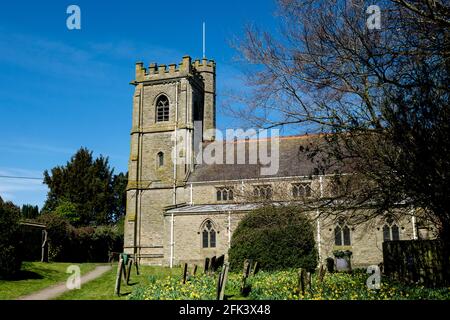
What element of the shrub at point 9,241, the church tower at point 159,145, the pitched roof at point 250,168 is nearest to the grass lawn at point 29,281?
the shrub at point 9,241

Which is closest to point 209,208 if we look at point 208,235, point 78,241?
point 208,235

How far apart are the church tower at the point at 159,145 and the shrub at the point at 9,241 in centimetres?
1496

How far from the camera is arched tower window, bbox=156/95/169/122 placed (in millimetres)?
35375

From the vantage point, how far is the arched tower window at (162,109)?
35375 millimetres

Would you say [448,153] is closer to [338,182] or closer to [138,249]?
[338,182]

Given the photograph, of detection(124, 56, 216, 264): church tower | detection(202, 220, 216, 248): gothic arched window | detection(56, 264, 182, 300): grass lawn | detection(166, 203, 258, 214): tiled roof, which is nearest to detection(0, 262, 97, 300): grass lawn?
detection(56, 264, 182, 300): grass lawn

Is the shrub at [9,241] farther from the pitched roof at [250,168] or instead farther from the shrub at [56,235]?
the pitched roof at [250,168]

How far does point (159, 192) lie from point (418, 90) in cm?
2724

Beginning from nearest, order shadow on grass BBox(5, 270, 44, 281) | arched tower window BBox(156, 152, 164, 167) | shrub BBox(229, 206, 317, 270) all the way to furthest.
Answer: shadow on grass BBox(5, 270, 44, 281)
shrub BBox(229, 206, 317, 270)
arched tower window BBox(156, 152, 164, 167)

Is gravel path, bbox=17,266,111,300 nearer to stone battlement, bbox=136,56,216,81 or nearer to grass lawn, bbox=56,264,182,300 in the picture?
grass lawn, bbox=56,264,182,300

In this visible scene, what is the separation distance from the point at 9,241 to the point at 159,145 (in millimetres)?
18423

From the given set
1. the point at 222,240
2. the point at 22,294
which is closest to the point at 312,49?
the point at 22,294

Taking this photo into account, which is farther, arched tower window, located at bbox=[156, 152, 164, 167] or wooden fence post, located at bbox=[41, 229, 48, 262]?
arched tower window, located at bbox=[156, 152, 164, 167]

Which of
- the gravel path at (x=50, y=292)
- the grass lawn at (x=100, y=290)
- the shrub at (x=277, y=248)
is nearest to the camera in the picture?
the gravel path at (x=50, y=292)
